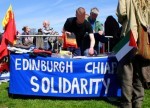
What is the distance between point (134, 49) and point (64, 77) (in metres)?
2.33

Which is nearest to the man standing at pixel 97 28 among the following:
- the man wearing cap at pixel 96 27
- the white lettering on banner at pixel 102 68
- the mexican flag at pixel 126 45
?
the man wearing cap at pixel 96 27

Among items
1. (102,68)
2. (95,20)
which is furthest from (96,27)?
(102,68)

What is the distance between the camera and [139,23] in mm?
5621

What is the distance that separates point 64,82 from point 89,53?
93 cm

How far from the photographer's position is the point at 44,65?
764 cm

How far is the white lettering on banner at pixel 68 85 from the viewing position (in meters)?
7.59

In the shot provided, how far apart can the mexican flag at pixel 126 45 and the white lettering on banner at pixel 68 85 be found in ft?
5.40

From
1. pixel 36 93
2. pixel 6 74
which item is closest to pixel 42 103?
pixel 36 93

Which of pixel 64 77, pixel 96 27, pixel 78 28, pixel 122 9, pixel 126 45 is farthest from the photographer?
pixel 96 27

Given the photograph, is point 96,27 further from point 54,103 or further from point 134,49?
point 134,49

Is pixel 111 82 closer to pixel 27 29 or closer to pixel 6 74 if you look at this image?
pixel 6 74

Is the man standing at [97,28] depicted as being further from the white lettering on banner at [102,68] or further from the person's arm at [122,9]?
the person's arm at [122,9]

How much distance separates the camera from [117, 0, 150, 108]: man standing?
5590mm

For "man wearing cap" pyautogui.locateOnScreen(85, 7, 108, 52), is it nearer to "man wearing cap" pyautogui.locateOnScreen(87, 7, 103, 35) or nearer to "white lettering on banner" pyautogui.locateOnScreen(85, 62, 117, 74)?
"man wearing cap" pyautogui.locateOnScreen(87, 7, 103, 35)
